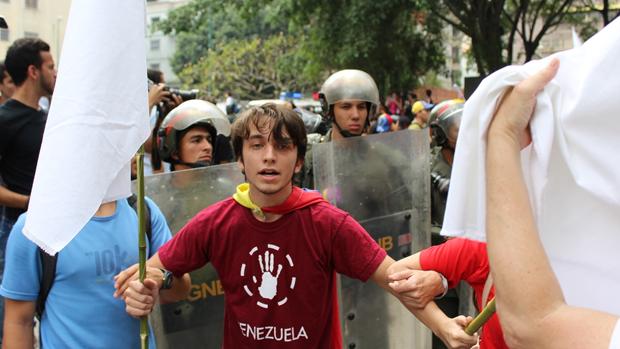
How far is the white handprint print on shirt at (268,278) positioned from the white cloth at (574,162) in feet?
3.81

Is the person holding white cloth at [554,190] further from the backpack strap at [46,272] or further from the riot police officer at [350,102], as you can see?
the riot police officer at [350,102]

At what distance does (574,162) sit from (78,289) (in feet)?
5.84

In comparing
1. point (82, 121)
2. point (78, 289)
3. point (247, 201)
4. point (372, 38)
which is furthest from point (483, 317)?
point (372, 38)

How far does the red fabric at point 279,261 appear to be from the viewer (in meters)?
2.40

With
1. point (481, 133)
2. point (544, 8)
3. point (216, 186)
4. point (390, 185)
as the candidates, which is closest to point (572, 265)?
point (481, 133)

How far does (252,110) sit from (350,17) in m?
12.9

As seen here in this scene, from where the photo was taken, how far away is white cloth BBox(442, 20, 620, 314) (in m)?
1.19

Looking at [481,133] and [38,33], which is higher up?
[38,33]

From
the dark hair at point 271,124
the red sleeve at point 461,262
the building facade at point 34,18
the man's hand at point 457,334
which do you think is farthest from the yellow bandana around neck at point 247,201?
the building facade at point 34,18

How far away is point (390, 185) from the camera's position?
11.8ft

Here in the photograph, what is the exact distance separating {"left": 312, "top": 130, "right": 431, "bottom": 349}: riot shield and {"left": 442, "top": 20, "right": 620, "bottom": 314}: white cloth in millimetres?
1979

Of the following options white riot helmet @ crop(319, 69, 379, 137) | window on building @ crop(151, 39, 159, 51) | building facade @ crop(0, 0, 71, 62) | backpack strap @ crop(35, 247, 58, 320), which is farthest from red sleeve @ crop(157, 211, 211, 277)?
window on building @ crop(151, 39, 159, 51)

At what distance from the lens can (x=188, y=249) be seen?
243 cm

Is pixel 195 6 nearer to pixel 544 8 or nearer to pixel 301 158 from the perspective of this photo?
pixel 544 8
